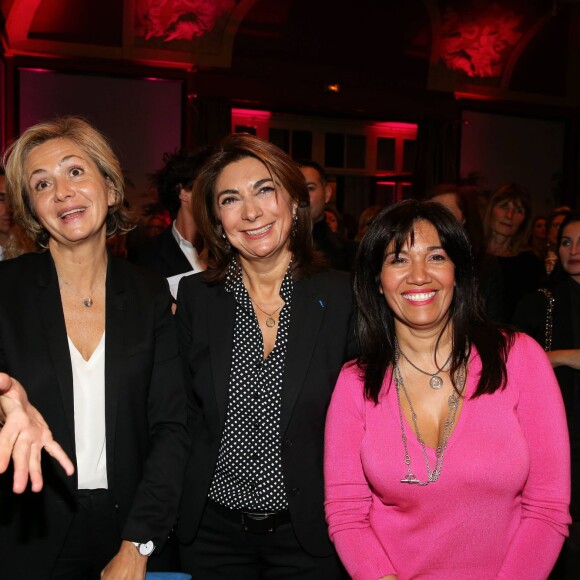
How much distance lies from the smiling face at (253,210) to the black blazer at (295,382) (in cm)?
16

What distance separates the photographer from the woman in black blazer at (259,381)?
209 cm

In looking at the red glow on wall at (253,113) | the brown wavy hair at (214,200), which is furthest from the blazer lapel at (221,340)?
the red glow on wall at (253,113)

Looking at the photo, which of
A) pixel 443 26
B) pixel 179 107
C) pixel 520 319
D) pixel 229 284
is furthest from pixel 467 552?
pixel 443 26

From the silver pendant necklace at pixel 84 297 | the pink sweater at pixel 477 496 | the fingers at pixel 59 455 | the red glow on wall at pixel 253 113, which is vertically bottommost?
the pink sweater at pixel 477 496

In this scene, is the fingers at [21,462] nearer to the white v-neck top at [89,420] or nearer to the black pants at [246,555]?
the white v-neck top at [89,420]

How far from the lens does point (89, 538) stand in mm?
2020

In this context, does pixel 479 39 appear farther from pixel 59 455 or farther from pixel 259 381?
pixel 59 455

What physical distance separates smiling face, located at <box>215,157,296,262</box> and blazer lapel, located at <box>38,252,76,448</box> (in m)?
0.58

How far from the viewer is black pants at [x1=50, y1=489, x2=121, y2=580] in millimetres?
2004

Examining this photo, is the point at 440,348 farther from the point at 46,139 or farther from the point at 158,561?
the point at 46,139

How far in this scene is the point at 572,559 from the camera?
2584 mm

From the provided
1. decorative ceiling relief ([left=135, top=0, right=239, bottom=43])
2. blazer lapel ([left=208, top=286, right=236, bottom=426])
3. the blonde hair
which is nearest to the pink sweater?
blazer lapel ([left=208, top=286, right=236, bottom=426])

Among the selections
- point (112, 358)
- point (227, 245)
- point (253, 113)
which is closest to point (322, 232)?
point (227, 245)

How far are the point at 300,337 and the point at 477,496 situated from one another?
0.68 metres
